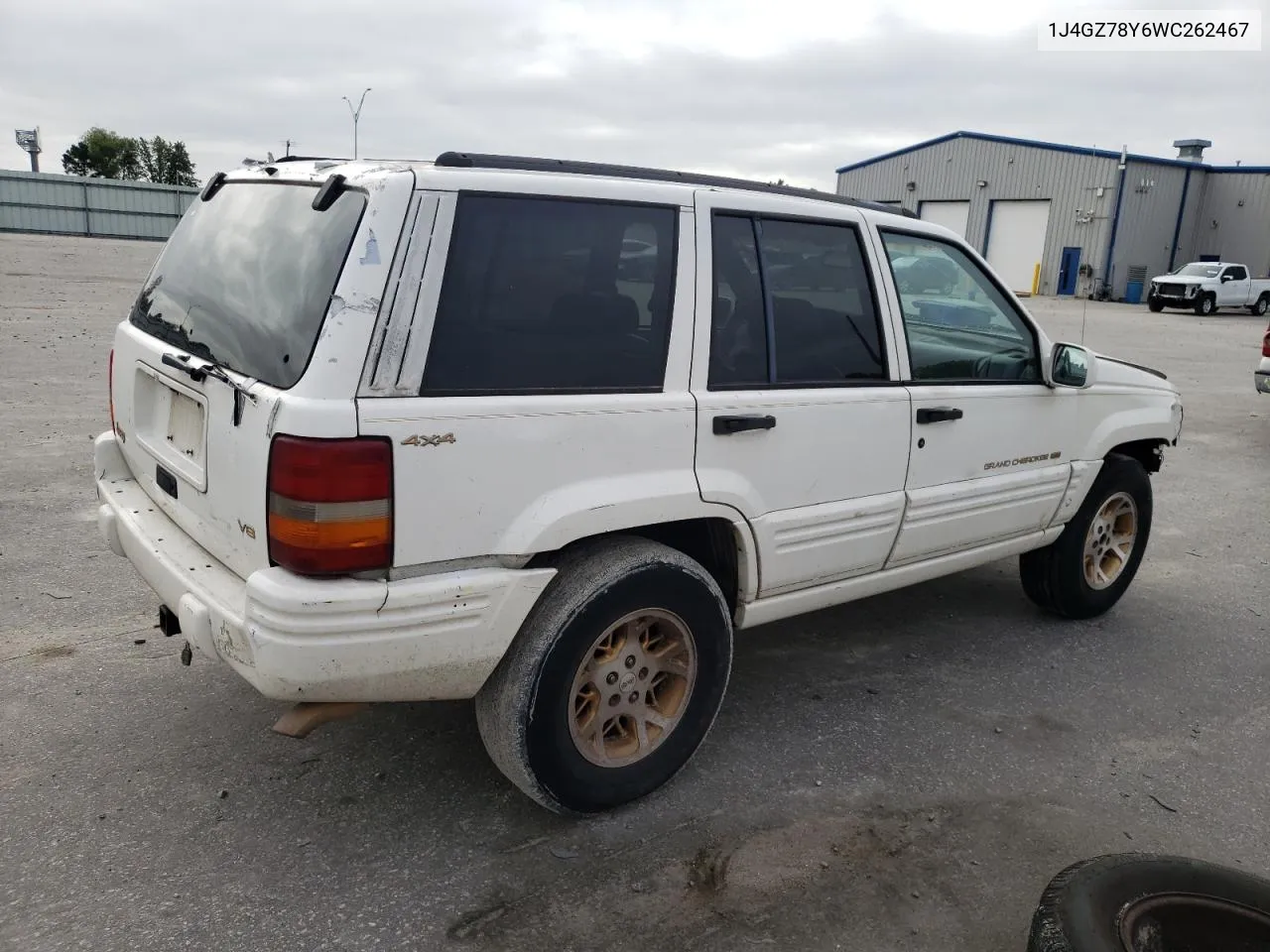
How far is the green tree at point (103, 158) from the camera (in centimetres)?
7281

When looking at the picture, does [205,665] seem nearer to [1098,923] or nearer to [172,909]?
[172,909]

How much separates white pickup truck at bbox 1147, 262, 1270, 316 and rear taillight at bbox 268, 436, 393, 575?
33799 millimetres

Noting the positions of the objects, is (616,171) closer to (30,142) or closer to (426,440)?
(426,440)

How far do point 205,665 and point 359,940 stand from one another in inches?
70.1

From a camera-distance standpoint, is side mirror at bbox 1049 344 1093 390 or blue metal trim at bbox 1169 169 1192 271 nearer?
side mirror at bbox 1049 344 1093 390

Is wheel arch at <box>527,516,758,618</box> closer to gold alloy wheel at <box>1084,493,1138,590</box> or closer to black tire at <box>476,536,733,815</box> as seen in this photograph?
black tire at <box>476,536,733,815</box>

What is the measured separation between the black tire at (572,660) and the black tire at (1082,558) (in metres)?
2.37

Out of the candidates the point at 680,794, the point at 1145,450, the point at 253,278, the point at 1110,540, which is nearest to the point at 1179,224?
the point at 1145,450

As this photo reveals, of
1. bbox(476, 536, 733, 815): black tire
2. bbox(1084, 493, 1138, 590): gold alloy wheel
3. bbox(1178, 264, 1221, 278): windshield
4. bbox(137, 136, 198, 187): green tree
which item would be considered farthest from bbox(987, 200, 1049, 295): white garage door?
bbox(137, 136, 198, 187): green tree

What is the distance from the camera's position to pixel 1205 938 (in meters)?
2.40

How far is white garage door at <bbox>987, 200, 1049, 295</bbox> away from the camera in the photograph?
129ft

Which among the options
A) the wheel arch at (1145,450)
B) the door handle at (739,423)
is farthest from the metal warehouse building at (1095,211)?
the door handle at (739,423)

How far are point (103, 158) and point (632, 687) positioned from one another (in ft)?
276

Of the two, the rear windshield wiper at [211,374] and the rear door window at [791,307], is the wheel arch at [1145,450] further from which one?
the rear windshield wiper at [211,374]
